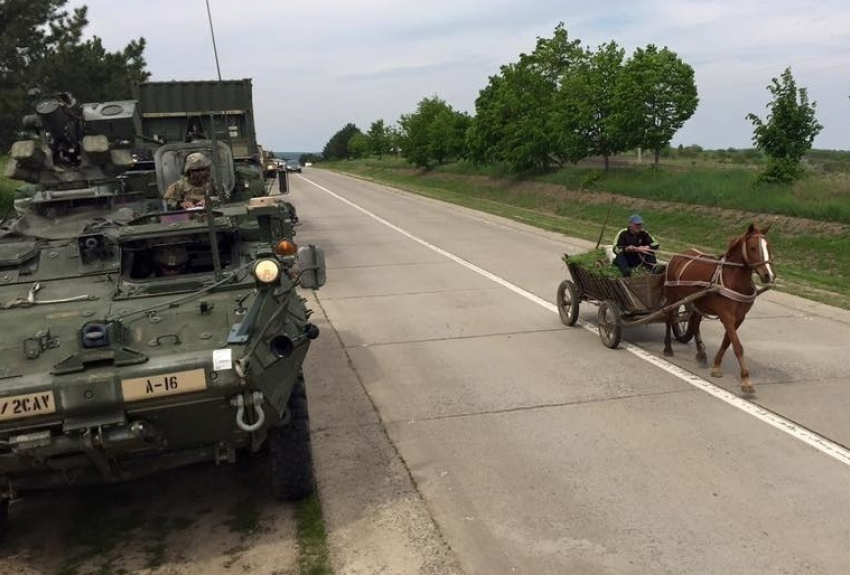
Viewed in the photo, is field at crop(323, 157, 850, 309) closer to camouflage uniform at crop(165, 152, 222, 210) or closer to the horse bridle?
the horse bridle

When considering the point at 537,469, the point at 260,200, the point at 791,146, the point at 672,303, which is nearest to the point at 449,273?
the point at 672,303

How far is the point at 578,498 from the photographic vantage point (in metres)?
5.90

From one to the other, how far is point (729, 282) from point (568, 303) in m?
3.07

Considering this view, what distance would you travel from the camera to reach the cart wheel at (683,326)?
9.57 metres

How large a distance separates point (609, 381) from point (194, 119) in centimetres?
1318

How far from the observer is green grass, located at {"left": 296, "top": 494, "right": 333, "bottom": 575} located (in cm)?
511

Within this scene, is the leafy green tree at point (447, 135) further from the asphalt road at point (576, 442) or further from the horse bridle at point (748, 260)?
the horse bridle at point (748, 260)

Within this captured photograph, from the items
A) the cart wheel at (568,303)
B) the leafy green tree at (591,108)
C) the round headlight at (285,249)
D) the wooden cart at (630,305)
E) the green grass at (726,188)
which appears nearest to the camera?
the round headlight at (285,249)

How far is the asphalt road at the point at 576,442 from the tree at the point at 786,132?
11.4 m

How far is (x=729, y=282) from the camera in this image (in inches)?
329

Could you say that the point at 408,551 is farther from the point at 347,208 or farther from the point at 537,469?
the point at 347,208

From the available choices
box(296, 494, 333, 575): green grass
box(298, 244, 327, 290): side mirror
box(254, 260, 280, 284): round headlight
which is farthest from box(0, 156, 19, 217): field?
box(254, 260, 280, 284): round headlight

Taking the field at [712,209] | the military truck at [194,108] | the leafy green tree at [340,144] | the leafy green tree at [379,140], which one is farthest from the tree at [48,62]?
the leafy green tree at [340,144]

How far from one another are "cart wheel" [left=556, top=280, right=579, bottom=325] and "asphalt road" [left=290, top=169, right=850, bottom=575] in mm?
187
